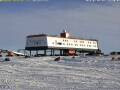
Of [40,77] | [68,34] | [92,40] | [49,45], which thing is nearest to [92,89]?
[40,77]

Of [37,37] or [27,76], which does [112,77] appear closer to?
[27,76]

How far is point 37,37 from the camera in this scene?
104750 millimetres

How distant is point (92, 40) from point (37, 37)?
71.8 ft

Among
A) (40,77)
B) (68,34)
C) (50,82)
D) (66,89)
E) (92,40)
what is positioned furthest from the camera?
(92,40)

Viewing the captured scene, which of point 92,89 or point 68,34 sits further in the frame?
point 68,34

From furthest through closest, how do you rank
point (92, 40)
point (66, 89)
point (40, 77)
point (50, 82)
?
point (92, 40) → point (40, 77) → point (50, 82) → point (66, 89)

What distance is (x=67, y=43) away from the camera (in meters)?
106

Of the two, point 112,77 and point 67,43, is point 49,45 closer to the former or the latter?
point 67,43

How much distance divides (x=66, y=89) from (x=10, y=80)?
5132 mm

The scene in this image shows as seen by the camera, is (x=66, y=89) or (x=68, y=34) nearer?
(x=66, y=89)

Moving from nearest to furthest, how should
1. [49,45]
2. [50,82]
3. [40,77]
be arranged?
[50,82] < [40,77] < [49,45]

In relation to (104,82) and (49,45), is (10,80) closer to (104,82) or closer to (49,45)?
(104,82)

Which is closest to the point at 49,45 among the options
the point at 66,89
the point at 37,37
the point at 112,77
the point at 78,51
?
the point at 37,37

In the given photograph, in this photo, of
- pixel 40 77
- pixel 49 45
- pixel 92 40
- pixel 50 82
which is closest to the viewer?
pixel 50 82
